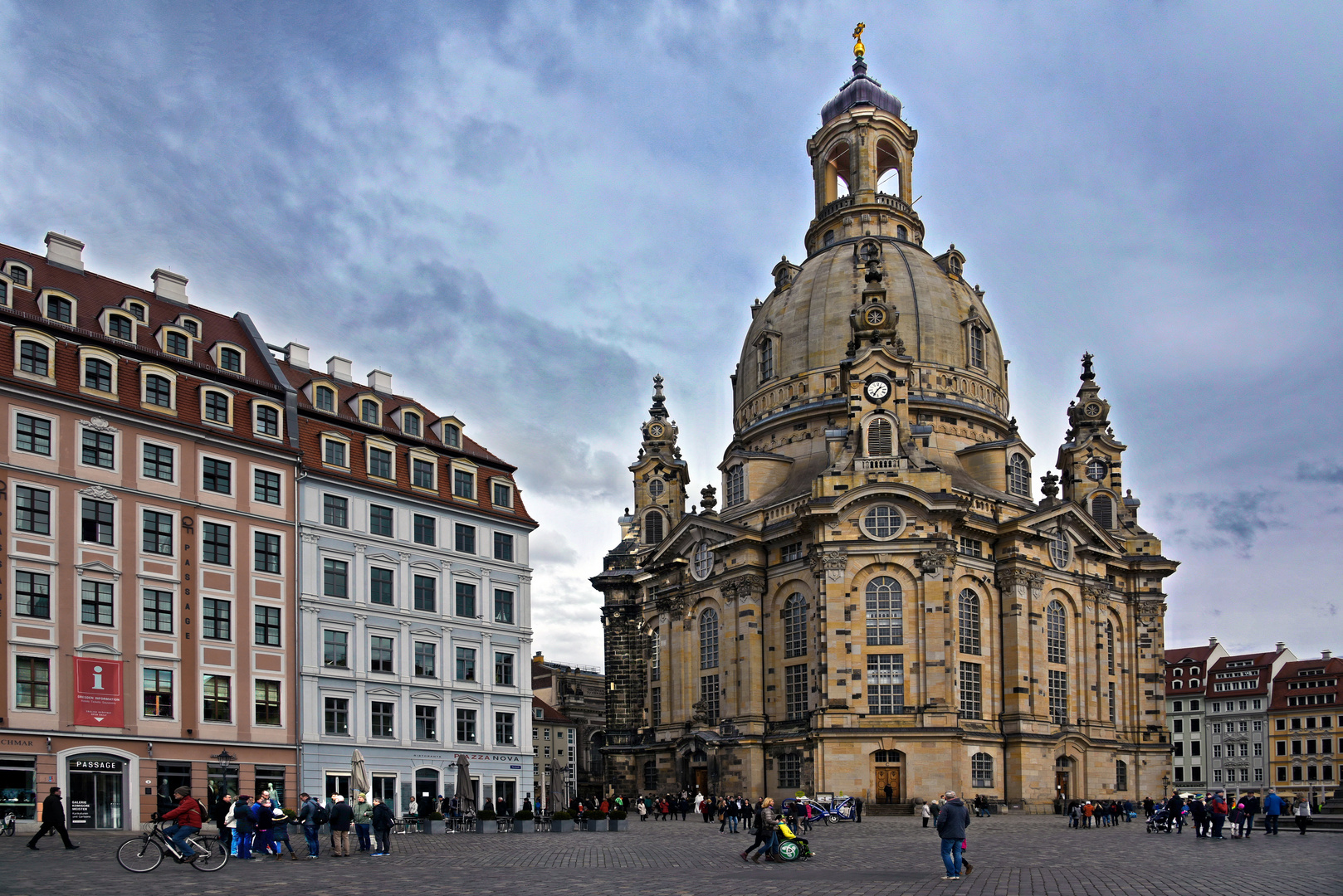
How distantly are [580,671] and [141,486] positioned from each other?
398 feet

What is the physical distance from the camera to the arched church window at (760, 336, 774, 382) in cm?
9306

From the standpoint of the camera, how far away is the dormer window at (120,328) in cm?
4881

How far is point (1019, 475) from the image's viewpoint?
8706 cm

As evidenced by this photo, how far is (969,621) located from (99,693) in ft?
164

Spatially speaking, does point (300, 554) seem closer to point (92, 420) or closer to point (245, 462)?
point (245, 462)

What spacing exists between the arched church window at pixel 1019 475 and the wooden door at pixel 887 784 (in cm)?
2263

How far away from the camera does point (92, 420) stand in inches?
1821

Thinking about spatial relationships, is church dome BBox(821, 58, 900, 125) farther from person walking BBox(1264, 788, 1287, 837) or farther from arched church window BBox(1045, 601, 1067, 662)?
person walking BBox(1264, 788, 1287, 837)

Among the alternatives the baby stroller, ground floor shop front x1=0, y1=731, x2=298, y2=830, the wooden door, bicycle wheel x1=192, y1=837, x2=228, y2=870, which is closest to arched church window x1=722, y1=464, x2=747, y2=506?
the wooden door

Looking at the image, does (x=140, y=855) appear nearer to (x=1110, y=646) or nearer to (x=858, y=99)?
(x=1110, y=646)

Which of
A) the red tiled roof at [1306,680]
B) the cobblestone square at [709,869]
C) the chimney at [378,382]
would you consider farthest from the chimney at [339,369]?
the red tiled roof at [1306,680]

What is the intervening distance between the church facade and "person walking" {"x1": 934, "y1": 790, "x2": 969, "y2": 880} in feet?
155

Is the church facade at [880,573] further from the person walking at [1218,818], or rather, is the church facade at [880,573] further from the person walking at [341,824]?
the person walking at [341,824]

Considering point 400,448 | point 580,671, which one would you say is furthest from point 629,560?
point 580,671
